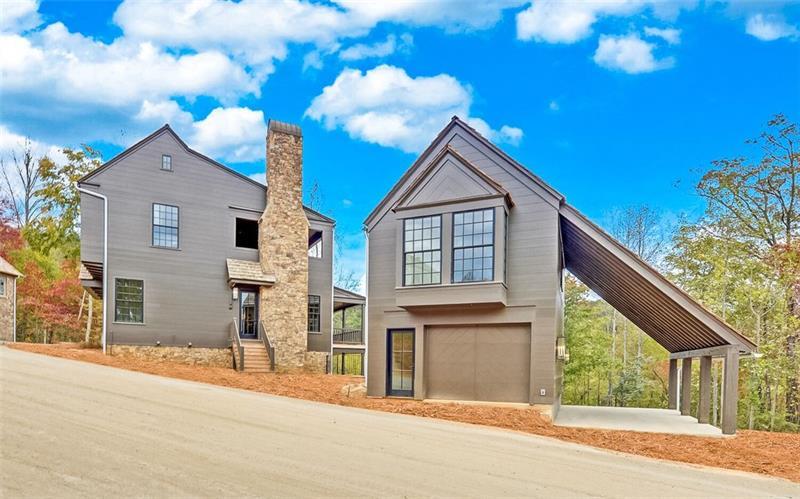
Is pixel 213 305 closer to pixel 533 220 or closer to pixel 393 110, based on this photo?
pixel 533 220

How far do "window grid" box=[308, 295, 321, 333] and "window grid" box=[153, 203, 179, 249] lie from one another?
5744 mm

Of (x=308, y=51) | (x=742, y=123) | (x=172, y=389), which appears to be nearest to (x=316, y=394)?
(x=172, y=389)

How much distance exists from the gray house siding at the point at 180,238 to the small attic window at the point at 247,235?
1.53m

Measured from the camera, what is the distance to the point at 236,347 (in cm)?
1988

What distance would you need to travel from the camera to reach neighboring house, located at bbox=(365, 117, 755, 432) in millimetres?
13117

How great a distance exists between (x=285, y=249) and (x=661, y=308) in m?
13.5

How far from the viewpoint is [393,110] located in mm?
40406

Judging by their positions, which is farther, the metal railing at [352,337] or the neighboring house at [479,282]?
the metal railing at [352,337]

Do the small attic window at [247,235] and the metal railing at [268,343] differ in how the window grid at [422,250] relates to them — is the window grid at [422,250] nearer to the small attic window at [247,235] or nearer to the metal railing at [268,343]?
the metal railing at [268,343]

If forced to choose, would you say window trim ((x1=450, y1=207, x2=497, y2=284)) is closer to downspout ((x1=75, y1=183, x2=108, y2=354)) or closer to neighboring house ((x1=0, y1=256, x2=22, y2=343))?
downspout ((x1=75, y1=183, x2=108, y2=354))

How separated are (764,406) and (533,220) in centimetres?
1517

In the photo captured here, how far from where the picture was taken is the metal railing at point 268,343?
19953 mm

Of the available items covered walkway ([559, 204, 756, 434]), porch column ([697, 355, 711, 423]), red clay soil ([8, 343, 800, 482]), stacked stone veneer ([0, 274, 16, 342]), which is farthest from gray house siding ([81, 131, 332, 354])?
porch column ([697, 355, 711, 423])

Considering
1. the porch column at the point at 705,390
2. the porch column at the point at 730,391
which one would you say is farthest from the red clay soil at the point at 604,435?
the porch column at the point at 705,390
